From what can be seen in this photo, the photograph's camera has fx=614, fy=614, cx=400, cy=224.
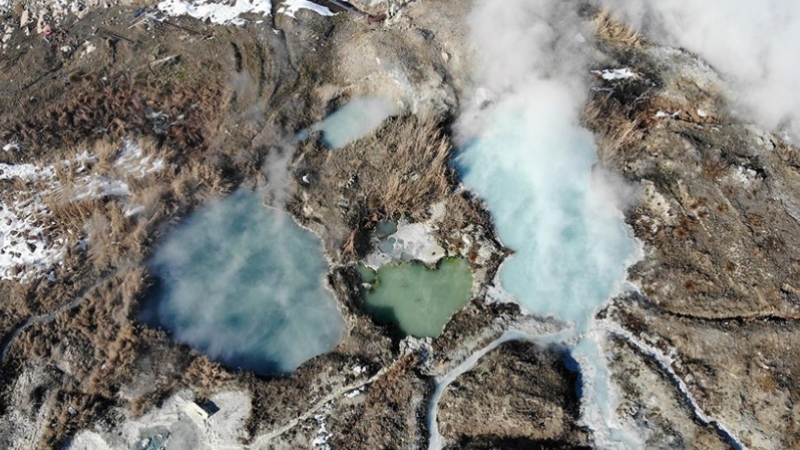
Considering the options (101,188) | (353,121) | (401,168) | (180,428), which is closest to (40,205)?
(101,188)

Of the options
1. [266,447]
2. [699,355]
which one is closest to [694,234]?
[699,355]

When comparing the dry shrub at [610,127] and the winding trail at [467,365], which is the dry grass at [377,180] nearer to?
the winding trail at [467,365]

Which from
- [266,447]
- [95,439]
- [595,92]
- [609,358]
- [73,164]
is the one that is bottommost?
[95,439]

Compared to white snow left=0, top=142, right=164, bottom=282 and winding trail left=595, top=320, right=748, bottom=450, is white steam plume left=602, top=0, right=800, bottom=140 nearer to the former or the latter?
winding trail left=595, top=320, right=748, bottom=450

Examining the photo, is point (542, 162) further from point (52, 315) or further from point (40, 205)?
A: point (40, 205)

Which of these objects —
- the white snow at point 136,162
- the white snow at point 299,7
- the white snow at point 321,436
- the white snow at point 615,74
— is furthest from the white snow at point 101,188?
the white snow at point 615,74

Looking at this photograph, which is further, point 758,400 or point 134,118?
point 134,118

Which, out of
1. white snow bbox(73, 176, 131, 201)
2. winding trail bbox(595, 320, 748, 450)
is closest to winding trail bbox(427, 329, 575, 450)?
winding trail bbox(595, 320, 748, 450)

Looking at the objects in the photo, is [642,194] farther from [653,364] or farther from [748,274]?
[653,364]
